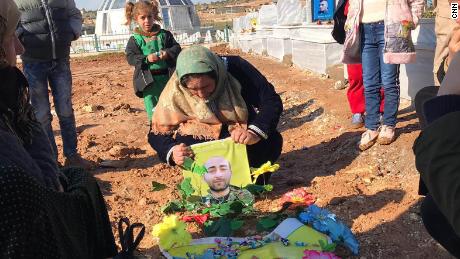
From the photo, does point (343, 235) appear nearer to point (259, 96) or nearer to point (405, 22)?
point (259, 96)

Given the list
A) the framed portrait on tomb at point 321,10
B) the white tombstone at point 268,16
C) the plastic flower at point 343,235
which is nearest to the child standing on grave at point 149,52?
the plastic flower at point 343,235

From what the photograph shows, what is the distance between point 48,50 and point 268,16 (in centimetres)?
1488

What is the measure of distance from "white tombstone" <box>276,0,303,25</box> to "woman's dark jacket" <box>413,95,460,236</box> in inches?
481

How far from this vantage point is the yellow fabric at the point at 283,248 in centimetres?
262

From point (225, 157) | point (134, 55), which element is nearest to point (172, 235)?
point (225, 157)

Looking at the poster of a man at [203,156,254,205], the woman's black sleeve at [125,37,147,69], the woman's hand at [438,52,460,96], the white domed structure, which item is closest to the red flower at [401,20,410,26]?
the poster of a man at [203,156,254,205]

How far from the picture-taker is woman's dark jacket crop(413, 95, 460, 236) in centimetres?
116

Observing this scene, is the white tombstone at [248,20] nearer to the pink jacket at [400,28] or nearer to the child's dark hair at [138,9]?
the child's dark hair at [138,9]

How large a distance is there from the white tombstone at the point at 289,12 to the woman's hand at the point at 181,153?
33.6 feet

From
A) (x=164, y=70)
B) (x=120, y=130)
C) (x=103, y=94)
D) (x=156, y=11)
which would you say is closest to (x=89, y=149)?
(x=120, y=130)

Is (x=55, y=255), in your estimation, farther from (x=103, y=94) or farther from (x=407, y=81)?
(x=103, y=94)

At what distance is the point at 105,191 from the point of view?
4.23 metres

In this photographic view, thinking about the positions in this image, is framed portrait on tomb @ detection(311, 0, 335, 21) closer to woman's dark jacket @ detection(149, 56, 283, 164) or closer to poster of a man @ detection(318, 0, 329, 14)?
poster of a man @ detection(318, 0, 329, 14)

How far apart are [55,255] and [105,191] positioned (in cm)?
315
